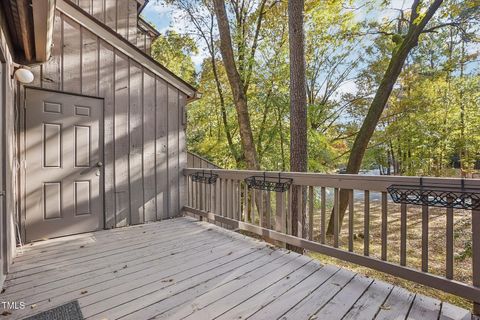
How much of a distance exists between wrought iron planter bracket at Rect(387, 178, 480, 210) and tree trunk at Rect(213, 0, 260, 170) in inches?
162

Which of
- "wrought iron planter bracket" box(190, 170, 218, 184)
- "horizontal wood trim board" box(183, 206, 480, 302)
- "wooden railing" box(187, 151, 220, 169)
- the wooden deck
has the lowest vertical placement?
the wooden deck

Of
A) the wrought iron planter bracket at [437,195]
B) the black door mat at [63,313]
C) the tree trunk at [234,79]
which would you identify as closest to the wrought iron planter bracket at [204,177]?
the tree trunk at [234,79]

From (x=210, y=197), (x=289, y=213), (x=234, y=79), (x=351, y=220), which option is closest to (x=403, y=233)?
(x=351, y=220)

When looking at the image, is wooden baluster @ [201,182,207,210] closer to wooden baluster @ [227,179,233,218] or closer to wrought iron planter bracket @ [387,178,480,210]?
wooden baluster @ [227,179,233,218]

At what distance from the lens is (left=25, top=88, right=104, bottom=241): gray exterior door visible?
10.7ft

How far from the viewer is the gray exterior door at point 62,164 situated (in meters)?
3.27

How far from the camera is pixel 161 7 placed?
8.77 meters

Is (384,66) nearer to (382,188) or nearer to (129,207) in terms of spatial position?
(382,188)

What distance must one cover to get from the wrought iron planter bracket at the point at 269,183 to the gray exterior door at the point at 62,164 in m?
2.28

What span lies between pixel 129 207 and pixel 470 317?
4.05 m

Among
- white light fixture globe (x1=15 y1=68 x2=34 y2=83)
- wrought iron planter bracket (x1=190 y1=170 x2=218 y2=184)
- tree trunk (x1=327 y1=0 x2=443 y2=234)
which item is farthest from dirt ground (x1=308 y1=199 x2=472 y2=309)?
white light fixture globe (x1=15 y1=68 x2=34 y2=83)

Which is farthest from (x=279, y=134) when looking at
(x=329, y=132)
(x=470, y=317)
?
(x=470, y=317)

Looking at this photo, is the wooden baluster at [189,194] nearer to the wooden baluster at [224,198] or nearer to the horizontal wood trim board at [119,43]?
the wooden baluster at [224,198]

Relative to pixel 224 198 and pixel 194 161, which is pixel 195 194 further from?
pixel 194 161
